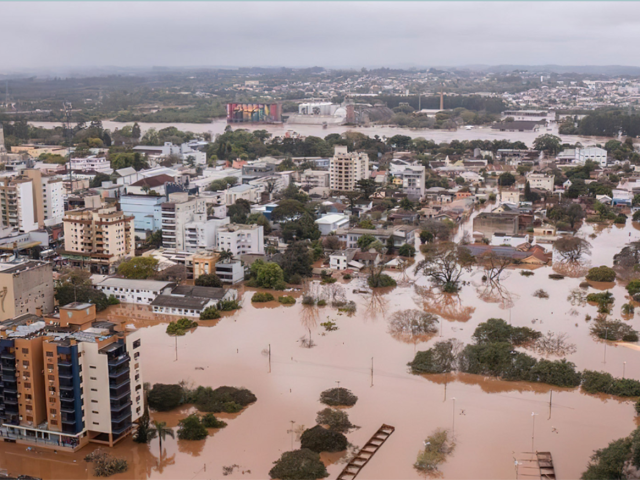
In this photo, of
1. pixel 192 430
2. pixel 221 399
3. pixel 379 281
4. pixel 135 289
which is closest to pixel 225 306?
pixel 135 289

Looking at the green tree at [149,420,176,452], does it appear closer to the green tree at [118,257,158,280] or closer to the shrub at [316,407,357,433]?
the shrub at [316,407,357,433]

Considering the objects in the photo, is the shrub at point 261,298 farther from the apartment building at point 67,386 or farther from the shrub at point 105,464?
the shrub at point 105,464

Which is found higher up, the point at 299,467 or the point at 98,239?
the point at 98,239

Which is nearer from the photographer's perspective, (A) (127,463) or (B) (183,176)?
(A) (127,463)

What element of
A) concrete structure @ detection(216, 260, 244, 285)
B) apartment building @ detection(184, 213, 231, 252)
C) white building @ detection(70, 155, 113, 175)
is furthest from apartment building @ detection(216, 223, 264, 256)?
white building @ detection(70, 155, 113, 175)

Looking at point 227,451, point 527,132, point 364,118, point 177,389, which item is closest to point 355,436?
point 227,451

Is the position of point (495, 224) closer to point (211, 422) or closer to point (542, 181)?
point (542, 181)

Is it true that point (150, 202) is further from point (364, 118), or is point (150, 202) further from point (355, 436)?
point (364, 118)
